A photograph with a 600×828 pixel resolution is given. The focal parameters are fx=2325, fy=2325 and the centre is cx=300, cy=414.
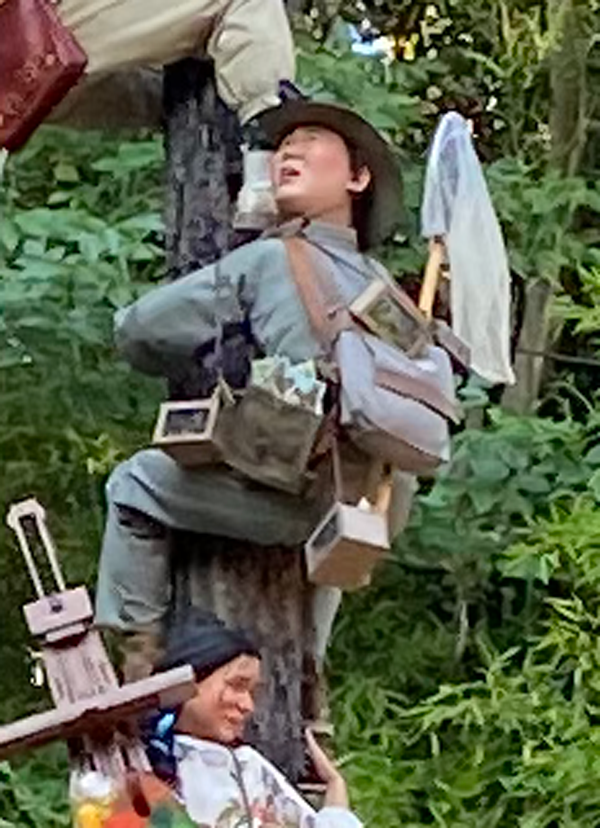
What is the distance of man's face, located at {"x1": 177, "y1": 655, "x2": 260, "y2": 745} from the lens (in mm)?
2434

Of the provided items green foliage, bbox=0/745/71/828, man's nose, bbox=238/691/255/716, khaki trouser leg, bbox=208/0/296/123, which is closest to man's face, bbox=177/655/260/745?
man's nose, bbox=238/691/255/716

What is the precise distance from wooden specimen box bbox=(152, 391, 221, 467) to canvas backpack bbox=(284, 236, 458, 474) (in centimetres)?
14

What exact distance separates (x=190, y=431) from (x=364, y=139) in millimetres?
443

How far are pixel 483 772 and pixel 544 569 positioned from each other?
1.65 ft

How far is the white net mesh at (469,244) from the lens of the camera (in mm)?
2713

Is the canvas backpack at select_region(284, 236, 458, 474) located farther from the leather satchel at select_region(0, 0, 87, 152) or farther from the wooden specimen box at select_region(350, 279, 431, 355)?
the leather satchel at select_region(0, 0, 87, 152)

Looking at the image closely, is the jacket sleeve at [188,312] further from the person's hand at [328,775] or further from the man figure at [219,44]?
the person's hand at [328,775]

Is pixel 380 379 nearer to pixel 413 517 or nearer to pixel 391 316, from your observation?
pixel 391 316

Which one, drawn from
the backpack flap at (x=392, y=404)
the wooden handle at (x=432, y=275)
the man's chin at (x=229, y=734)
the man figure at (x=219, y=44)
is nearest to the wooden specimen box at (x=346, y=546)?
the backpack flap at (x=392, y=404)

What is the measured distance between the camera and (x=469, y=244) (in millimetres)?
2730

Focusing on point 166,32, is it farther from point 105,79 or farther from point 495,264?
point 495,264

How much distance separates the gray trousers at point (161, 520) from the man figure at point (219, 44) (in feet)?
1.08

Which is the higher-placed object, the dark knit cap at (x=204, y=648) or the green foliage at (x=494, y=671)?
the dark knit cap at (x=204, y=648)

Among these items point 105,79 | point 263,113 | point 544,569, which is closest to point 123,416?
point 544,569
